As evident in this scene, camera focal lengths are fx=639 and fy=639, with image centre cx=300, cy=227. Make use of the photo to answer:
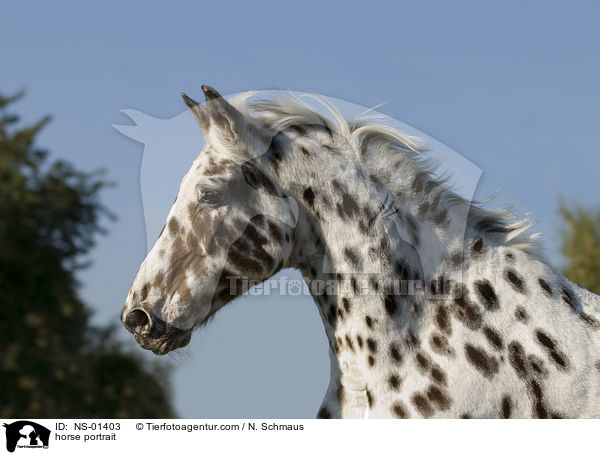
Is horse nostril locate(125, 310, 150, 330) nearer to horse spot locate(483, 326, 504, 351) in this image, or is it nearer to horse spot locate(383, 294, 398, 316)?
horse spot locate(383, 294, 398, 316)

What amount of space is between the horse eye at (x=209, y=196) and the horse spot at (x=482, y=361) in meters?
1.42

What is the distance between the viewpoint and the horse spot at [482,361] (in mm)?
2984

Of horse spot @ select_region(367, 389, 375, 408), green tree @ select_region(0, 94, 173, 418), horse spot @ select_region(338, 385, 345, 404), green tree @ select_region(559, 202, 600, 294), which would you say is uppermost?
horse spot @ select_region(367, 389, 375, 408)

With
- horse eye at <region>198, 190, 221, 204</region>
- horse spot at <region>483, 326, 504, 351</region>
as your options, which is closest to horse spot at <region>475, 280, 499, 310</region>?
horse spot at <region>483, 326, 504, 351</region>

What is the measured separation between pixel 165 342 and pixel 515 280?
1.79 meters

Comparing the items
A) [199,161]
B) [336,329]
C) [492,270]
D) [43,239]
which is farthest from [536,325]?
[43,239]

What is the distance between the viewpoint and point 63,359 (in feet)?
52.8

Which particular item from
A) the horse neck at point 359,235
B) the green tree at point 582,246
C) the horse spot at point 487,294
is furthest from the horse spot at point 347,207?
the green tree at point 582,246

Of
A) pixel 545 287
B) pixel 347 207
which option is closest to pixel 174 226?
pixel 347 207

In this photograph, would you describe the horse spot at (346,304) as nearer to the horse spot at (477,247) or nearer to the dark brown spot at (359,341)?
the dark brown spot at (359,341)

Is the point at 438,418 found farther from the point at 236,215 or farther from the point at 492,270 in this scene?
the point at 236,215

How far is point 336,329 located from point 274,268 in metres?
0.44

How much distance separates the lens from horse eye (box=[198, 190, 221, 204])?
A: 10.5 feet
